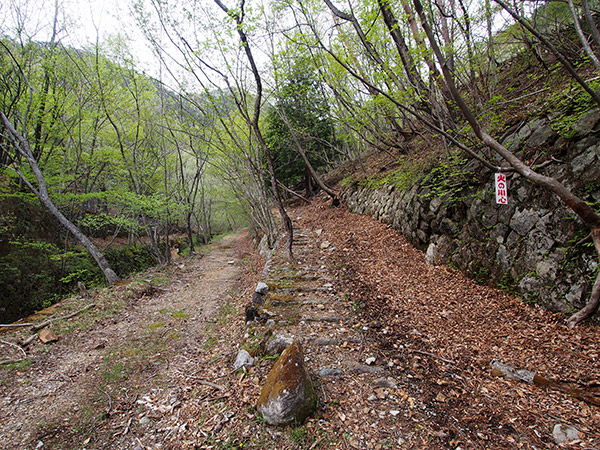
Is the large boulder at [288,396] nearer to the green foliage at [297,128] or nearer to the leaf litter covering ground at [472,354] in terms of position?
the leaf litter covering ground at [472,354]

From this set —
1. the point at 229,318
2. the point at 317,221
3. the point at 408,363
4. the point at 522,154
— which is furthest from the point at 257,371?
the point at 317,221

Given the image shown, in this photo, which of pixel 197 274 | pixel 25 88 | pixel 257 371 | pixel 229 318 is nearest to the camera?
pixel 257 371

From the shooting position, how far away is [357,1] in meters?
6.13

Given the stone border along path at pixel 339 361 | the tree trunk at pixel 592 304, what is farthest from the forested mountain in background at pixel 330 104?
the stone border along path at pixel 339 361

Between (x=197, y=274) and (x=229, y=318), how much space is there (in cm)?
549

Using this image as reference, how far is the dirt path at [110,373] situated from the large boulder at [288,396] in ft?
4.13

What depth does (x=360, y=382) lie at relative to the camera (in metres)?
3.04

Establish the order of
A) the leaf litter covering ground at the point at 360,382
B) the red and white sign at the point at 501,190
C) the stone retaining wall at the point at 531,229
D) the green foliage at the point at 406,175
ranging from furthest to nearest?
1. the green foliage at the point at 406,175
2. the red and white sign at the point at 501,190
3. the stone retaining wall at the point at 531,229
4. the leaf litter covering ground at the point at 360,382

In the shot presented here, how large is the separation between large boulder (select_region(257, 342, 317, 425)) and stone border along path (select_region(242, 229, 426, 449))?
0.19 m

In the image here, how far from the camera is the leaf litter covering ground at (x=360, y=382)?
2434 millimetres

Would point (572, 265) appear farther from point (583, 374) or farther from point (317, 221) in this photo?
point (317, 221)

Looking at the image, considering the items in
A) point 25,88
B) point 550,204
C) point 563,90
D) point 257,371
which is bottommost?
point 257,371

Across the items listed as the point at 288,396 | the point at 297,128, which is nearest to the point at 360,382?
the point at 288,396

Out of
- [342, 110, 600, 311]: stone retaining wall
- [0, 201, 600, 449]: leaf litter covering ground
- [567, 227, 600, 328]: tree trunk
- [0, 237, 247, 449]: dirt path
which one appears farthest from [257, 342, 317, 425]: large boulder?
[342, 110, 600, 311]: stone retaining wall
